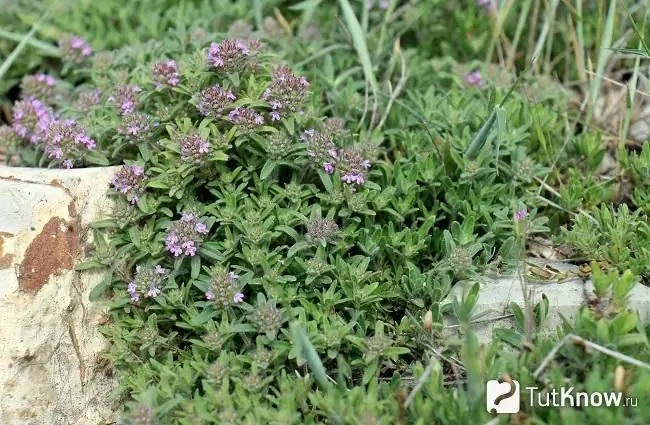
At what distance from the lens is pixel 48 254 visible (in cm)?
319

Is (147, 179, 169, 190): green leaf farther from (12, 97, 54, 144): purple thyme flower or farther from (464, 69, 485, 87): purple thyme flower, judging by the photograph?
(464, 69, 485, 87): purple thyme flower

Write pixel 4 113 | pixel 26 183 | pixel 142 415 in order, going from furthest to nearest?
pixel 4 113
pixel 26 183
pixel 142 415

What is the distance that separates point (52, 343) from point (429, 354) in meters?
1.50

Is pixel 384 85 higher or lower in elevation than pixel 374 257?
higher

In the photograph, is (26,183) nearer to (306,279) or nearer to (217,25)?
(306,279)

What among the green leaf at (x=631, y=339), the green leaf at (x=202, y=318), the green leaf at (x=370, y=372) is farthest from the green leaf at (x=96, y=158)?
the green leaf at (x=631, y=339)

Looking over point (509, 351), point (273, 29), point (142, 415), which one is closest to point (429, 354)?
point (509, 351)

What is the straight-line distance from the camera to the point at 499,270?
3389 millimetres

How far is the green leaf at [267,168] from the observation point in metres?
3.33

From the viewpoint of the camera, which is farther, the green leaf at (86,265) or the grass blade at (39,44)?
the grass blade at (39,44)

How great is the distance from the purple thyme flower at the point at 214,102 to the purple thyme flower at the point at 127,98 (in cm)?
37

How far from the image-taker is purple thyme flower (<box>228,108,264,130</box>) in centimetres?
336
